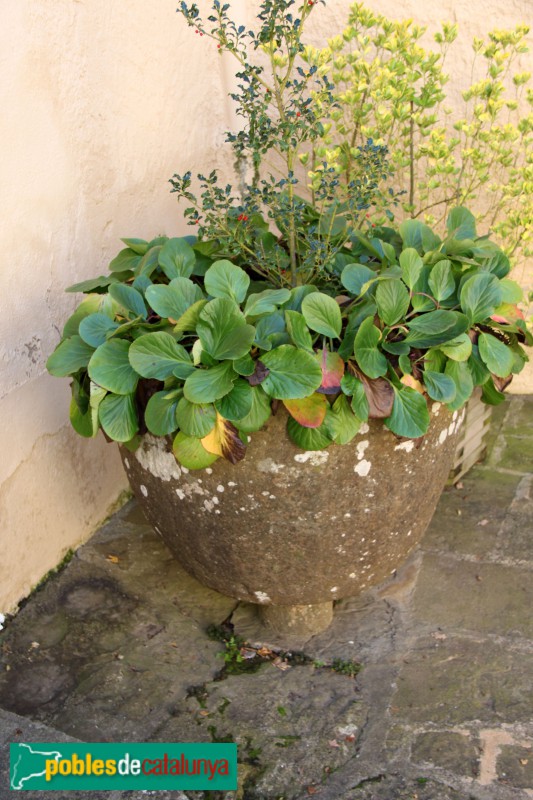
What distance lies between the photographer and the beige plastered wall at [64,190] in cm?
209

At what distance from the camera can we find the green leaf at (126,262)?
6.67ft

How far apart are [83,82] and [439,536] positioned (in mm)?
1791

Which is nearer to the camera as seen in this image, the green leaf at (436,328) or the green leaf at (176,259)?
the green leaf at (436,328)

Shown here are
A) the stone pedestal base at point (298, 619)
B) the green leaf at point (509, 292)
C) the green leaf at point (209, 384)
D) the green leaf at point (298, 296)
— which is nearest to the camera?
the green leaf at point (209, 384)

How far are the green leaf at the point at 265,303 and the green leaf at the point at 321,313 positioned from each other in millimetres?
50

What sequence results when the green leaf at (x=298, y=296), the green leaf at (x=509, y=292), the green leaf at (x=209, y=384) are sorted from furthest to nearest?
the green leaf at (x=509, y=292)
the green leaf at (x=298, y=296)
the green leaf at (x=209, y=384)

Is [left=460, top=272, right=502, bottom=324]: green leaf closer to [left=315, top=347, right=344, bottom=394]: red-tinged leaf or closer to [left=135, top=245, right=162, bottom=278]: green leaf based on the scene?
[left=315, top=347, right=344, bottom=394]: red-tinged leaf

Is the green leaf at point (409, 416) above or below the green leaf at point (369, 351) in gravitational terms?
below

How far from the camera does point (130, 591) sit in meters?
2.33

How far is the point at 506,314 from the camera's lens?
6.16ft

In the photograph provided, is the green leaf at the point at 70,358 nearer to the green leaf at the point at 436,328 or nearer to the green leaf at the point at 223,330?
the green leaf at the point at 223,330

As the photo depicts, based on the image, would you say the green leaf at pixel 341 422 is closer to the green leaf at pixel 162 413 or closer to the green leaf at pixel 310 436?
the green leaf at pixel 310 436

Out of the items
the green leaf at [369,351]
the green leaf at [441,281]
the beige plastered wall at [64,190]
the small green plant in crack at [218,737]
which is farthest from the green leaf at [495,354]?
the beige plastered wall at [64,190]
